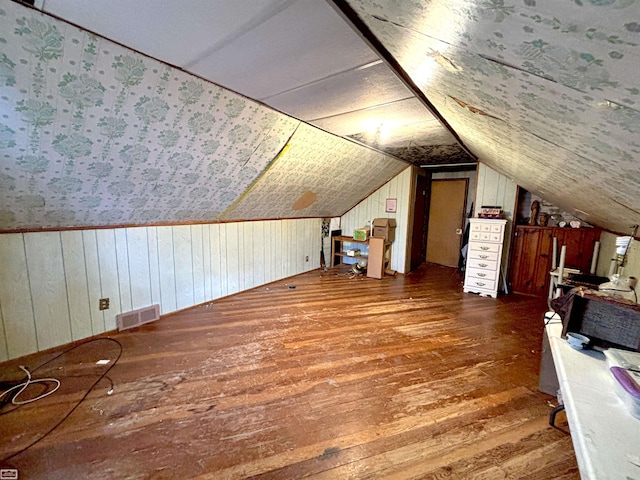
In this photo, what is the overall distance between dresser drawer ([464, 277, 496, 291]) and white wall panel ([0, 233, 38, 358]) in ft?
16.6

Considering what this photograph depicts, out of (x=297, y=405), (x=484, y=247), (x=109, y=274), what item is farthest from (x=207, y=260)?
(x=484, y=247)

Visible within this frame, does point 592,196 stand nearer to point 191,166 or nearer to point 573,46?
point 573,46

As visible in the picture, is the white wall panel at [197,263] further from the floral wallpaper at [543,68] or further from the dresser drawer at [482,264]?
the dresser drawer at [482,264]

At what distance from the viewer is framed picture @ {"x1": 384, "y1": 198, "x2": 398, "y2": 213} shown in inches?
205

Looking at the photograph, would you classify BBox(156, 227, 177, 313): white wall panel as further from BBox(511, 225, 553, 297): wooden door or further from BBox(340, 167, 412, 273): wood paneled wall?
BBox(511, 225, 553, 297): wooden door

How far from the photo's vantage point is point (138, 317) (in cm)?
282

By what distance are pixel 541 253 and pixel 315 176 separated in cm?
346

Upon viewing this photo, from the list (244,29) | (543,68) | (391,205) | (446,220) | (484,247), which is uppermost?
(244,29)

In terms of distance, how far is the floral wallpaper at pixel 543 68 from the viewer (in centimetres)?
59

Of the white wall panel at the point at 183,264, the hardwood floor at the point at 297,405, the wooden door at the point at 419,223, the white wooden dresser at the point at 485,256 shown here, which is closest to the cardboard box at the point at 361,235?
Answer: the wooden door at the point at 419,223

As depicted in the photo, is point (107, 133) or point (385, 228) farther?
point (385, 228)

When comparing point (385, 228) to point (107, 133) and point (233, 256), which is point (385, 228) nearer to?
point (233, 256)

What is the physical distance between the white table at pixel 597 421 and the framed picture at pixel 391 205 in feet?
13.6

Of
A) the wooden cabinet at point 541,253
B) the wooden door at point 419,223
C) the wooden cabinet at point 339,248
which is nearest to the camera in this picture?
the wooden cabinet at point 541,253
